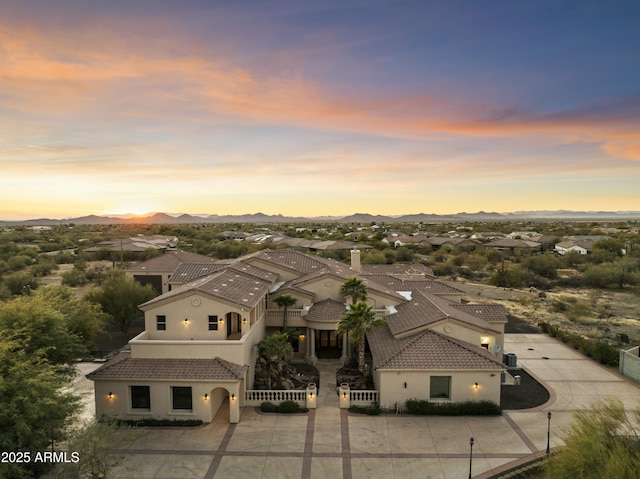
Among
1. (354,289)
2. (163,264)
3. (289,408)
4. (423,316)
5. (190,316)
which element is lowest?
(289,408)

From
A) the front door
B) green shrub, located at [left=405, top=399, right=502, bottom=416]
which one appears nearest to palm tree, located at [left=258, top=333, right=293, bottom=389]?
the front door

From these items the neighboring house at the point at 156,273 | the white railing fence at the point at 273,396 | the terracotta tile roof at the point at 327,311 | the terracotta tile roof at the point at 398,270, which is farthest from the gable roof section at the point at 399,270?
the white railing fence at the point at 273,396

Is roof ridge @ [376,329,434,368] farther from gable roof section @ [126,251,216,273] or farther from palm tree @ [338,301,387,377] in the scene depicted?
gable roof section @ [126,251,216,273]

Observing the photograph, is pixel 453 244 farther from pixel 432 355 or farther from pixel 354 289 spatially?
pixel 432 355

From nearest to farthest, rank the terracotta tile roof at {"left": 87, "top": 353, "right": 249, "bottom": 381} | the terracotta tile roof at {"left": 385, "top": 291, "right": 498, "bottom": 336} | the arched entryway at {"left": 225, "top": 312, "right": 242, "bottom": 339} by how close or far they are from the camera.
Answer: the terracotta tile roof at {"left": 87, "top": 353, "right": 249, "bottom": 381} < the arched entryway at {"left": 225, "top": 312, "right": 242, "bottom": 339} < the terracotta tile roof at {"left": 385, "top": 291, "right": 498, "bottom": 336}

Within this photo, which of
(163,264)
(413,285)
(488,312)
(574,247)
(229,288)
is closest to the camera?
(229,288)

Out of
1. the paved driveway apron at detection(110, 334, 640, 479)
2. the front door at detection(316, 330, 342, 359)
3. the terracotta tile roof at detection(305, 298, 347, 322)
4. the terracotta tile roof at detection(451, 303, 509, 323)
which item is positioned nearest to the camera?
the paved driveway apron at detection(110, 334, 640, 479)

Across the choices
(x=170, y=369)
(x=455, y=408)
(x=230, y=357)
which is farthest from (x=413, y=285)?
(x=170, y=369)
